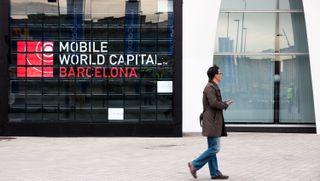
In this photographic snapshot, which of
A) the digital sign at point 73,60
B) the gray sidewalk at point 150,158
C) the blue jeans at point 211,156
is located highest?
the digital sign at point 73,60

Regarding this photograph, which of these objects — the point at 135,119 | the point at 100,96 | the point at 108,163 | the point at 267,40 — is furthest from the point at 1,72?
the point at 267,40

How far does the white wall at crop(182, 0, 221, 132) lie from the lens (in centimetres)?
1747

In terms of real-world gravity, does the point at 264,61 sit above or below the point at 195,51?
below

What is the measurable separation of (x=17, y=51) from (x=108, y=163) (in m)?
6.27

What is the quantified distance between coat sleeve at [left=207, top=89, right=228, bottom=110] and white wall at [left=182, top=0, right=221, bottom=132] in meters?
7.72

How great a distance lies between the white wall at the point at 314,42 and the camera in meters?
17.5

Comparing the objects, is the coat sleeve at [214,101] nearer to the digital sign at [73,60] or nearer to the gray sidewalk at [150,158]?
the gray sidewalk at [150,158]

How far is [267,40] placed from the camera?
727 inches

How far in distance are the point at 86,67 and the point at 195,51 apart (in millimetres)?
3269

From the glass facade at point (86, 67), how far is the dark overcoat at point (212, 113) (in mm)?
6861

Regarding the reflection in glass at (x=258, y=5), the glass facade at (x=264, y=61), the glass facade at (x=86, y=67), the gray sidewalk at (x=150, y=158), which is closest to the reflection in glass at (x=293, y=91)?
the glass facade at (x=264, y=61)

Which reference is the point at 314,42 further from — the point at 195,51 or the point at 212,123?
the point at 212,123

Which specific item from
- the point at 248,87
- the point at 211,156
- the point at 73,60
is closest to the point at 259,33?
the point at 248,87

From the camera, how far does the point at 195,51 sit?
1752 cm
